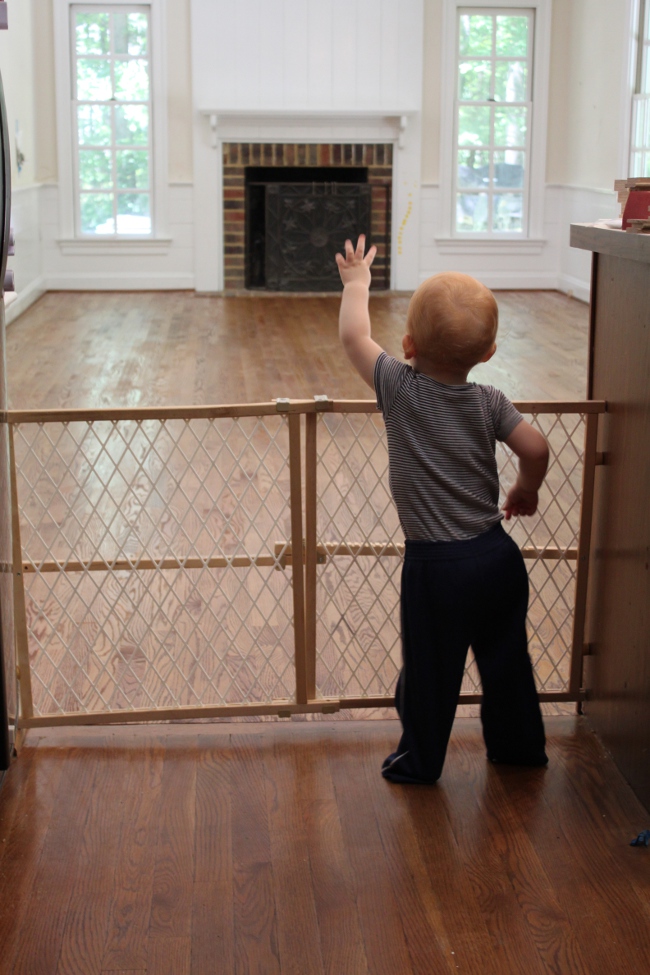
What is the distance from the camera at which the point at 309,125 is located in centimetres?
791

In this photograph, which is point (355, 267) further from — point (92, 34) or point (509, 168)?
point (509, 168)

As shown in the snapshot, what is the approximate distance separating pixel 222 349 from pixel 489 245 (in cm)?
342

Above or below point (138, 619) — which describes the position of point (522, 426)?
above

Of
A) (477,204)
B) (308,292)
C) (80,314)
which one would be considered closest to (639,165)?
(477,204)

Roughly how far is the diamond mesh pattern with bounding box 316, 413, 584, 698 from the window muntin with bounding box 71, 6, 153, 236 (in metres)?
4.91

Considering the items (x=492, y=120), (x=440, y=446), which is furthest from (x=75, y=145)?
(x=440, y=446)

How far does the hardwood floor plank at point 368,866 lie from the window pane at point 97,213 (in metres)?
7.05

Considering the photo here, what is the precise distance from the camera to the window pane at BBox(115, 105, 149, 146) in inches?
312

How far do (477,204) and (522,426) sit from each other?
23.7 feet

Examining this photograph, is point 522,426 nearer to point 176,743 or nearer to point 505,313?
point 176,743

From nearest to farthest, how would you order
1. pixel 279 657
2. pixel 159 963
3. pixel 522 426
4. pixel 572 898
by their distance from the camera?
pixel 159 963 → pixel 572 898 → pixel 522 426 → pixel 279 657

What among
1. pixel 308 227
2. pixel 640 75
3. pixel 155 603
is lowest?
pixel 155 603

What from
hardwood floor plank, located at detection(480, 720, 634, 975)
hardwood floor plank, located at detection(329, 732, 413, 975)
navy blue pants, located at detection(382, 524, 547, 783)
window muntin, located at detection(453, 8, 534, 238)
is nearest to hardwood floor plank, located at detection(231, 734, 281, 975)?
hardwood floor plank, located at detection(329, 732, 413, 975)

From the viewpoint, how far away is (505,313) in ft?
23.6
